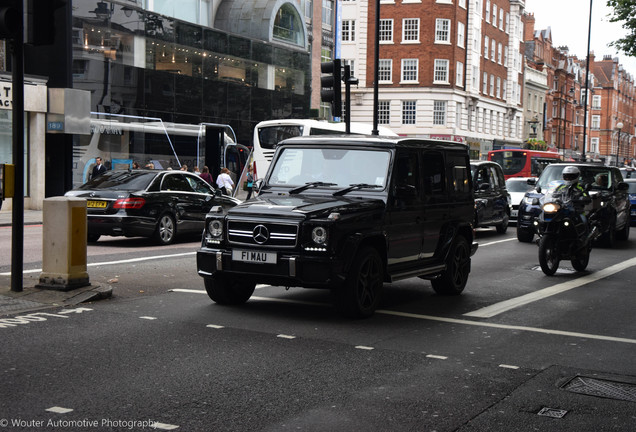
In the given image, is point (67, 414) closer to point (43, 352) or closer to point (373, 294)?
point (43, 352)

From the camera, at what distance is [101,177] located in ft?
54.9

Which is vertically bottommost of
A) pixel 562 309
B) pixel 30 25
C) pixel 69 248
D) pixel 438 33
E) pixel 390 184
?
pixel 562 309

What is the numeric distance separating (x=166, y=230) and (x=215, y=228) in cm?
834

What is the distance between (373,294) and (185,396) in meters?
3.52

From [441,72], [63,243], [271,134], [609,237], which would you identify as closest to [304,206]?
[63,243]

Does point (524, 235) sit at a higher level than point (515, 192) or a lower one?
lower

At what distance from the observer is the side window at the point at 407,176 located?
9.08 meters

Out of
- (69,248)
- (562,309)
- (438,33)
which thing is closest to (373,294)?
(562,309)

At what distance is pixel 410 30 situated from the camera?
62781mm

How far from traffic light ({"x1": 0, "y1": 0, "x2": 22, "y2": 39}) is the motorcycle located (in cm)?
830

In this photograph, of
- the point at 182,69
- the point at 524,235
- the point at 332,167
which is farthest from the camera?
the point at 182,69

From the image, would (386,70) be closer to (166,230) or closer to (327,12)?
(327,12)

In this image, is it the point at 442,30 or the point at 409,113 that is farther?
the point at 409,113

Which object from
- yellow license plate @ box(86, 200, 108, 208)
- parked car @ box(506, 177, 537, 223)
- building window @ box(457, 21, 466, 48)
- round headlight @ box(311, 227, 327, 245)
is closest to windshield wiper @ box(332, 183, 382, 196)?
round headlight @ box(311, 227, 327, 245)
